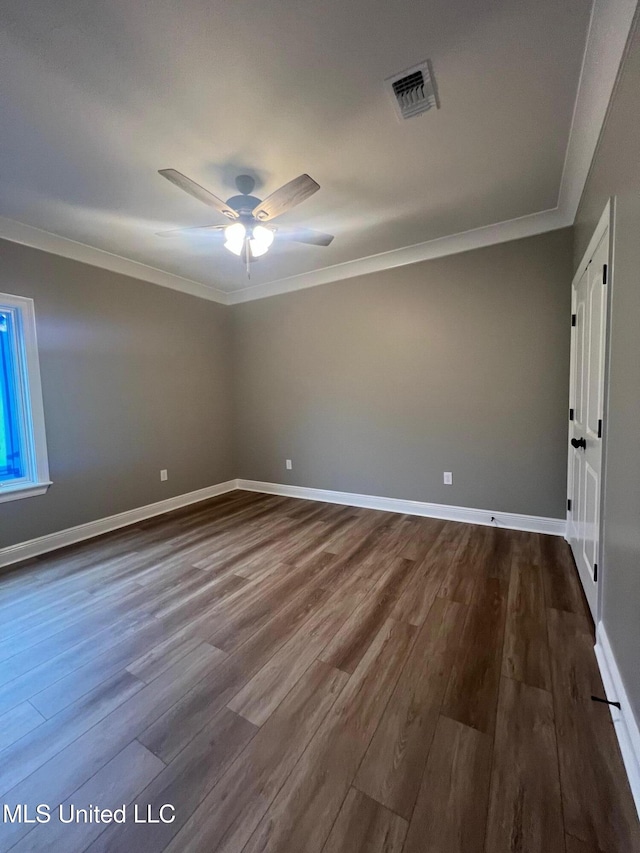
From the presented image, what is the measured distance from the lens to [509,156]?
6.63 feet

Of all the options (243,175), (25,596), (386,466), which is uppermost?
(243,175)

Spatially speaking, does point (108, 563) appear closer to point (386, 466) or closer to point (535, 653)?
point (386, 466)

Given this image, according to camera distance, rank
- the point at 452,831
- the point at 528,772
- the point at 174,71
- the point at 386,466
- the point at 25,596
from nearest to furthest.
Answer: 1. the point at 452,831
2. the point at 528,772
3. the point at 174,71
4. the point at 25,596
5. the point at 386,466

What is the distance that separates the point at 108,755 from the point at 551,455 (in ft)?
10.8

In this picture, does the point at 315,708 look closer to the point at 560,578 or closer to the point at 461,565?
the point at 461,565

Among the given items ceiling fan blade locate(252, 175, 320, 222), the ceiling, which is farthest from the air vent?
ceiling fan blade locate(252, 175, 320, 222)

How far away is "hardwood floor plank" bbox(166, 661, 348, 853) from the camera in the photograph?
958 mm

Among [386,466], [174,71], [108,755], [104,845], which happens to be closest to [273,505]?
[386,466]

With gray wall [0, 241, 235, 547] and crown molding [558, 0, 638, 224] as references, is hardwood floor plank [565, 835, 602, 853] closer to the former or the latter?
crown molding [558, 0, 638, 224]

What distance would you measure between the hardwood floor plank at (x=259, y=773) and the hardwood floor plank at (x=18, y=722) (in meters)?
0.81

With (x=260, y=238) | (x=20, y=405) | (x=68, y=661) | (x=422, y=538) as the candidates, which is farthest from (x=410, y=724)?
(x=20, y=405)

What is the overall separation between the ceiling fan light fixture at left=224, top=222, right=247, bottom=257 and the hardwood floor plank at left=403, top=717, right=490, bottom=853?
2.73m

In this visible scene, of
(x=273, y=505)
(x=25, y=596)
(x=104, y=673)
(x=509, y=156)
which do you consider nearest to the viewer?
(x=104, y=673)

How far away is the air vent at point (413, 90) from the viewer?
149cm
